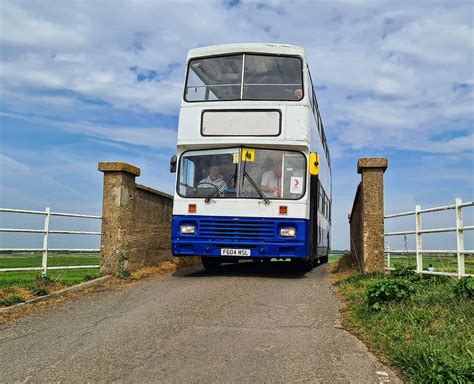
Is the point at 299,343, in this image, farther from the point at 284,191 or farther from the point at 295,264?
the point at 295,264

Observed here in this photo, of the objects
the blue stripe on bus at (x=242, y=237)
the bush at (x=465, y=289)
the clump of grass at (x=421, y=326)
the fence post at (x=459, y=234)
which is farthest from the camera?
the blue stripe on bus at (x=242, y=237)

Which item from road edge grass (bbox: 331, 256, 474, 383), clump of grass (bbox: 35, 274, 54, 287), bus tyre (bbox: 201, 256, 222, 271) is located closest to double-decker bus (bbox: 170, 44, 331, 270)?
bus tyre (bbox: 201, 256, 222, 271)

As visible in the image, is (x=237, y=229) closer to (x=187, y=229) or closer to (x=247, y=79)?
(x=187, y=229)

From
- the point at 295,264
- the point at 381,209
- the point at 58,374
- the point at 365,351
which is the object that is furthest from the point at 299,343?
the point at 295,264

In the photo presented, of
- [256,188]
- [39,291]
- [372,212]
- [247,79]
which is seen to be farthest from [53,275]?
[372,212]

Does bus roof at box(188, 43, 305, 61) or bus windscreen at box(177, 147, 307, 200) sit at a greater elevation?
bus roof at box(188, 43, 305, 61)

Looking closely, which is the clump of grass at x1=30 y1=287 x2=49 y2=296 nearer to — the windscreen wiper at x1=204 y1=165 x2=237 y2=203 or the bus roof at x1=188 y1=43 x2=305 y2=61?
the windscreen wiper at x1=204 y1=165 x2=237 y2=203

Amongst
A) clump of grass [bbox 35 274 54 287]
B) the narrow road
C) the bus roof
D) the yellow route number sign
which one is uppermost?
the bus roof

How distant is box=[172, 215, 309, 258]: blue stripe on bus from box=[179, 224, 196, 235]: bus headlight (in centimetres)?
5

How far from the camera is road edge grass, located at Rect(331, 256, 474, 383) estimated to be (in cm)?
399

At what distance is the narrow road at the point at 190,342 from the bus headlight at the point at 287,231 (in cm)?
215

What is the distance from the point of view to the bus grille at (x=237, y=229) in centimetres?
1042

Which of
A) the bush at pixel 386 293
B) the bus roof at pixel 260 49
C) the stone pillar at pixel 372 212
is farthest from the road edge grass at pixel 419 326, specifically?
the bus roof at pixel 260 49

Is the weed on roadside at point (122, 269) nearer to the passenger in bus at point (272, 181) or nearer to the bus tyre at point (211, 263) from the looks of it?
the bus tyre at point (211, 263)
